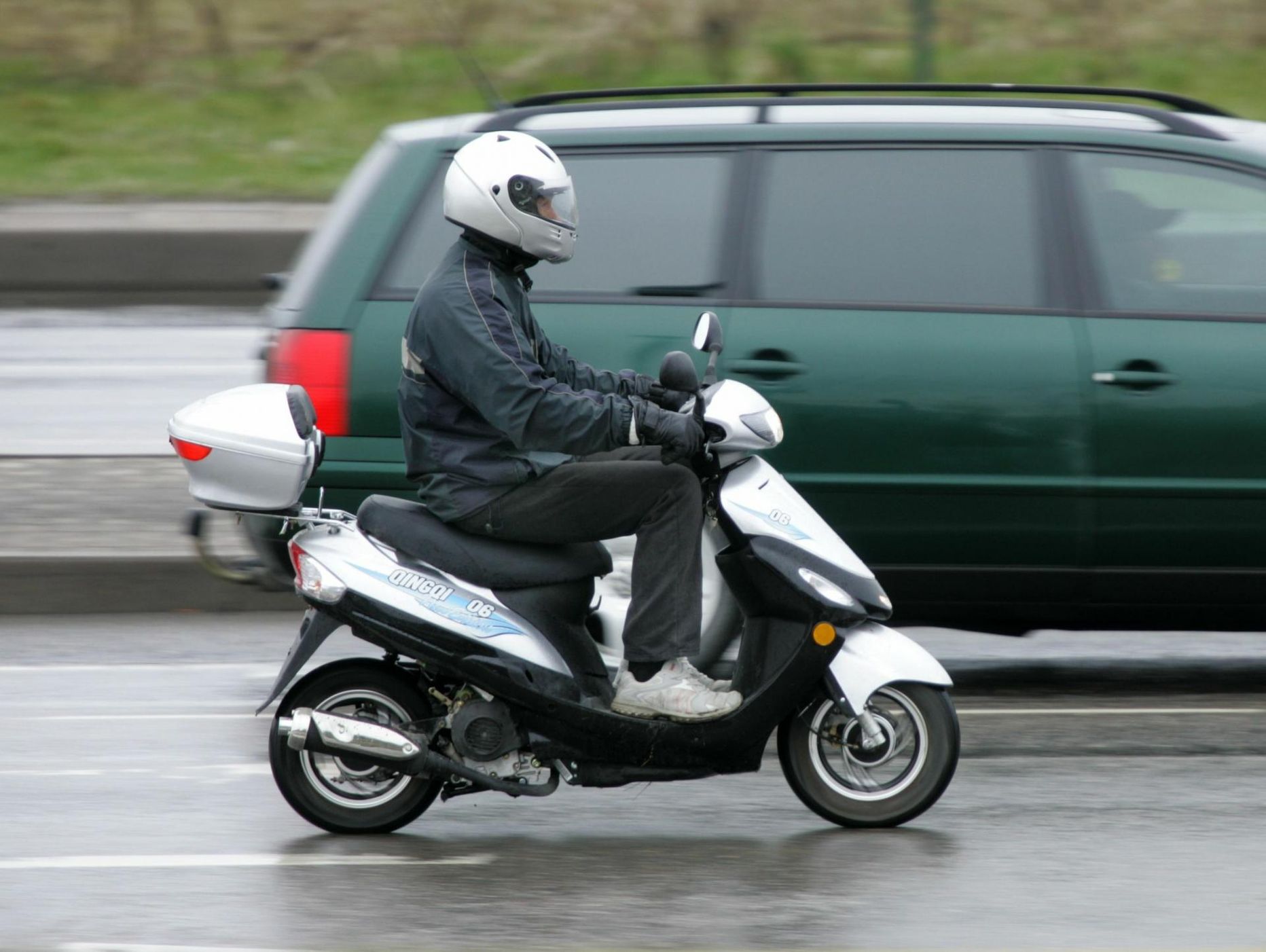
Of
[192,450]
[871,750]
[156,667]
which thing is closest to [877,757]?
[871,750]

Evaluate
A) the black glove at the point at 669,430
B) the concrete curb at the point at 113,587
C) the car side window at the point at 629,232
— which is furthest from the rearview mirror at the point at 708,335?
the concrete curb at the point at 113,587

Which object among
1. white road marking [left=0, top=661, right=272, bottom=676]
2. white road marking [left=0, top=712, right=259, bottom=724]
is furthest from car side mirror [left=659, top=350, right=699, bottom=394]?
white road marking [left=0, top=661, right=272, bottom=676]

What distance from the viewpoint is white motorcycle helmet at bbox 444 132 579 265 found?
16.6 feet

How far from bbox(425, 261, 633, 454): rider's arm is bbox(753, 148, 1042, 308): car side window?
170 cm

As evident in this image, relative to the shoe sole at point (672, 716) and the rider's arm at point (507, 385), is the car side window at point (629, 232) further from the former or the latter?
the shoe sole at point (672, 716)

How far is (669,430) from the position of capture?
487 centimetres

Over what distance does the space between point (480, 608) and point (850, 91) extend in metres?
2.76

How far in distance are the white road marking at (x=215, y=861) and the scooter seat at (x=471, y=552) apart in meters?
0.68

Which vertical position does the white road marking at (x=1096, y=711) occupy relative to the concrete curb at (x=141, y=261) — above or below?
below

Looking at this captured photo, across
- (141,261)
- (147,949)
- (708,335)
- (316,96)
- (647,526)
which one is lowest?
(147,949)

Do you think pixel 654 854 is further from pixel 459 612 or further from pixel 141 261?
pixel 141 261

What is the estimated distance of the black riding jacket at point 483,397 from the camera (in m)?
4.92

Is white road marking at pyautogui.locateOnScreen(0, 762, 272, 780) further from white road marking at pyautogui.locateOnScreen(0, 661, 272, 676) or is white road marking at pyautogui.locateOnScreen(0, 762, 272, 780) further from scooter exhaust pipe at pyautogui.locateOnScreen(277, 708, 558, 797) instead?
white road marking at pyautogui.locateOnScreen(0, 661, 272, 676)

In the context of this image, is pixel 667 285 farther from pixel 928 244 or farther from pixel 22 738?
pixel 22 738
